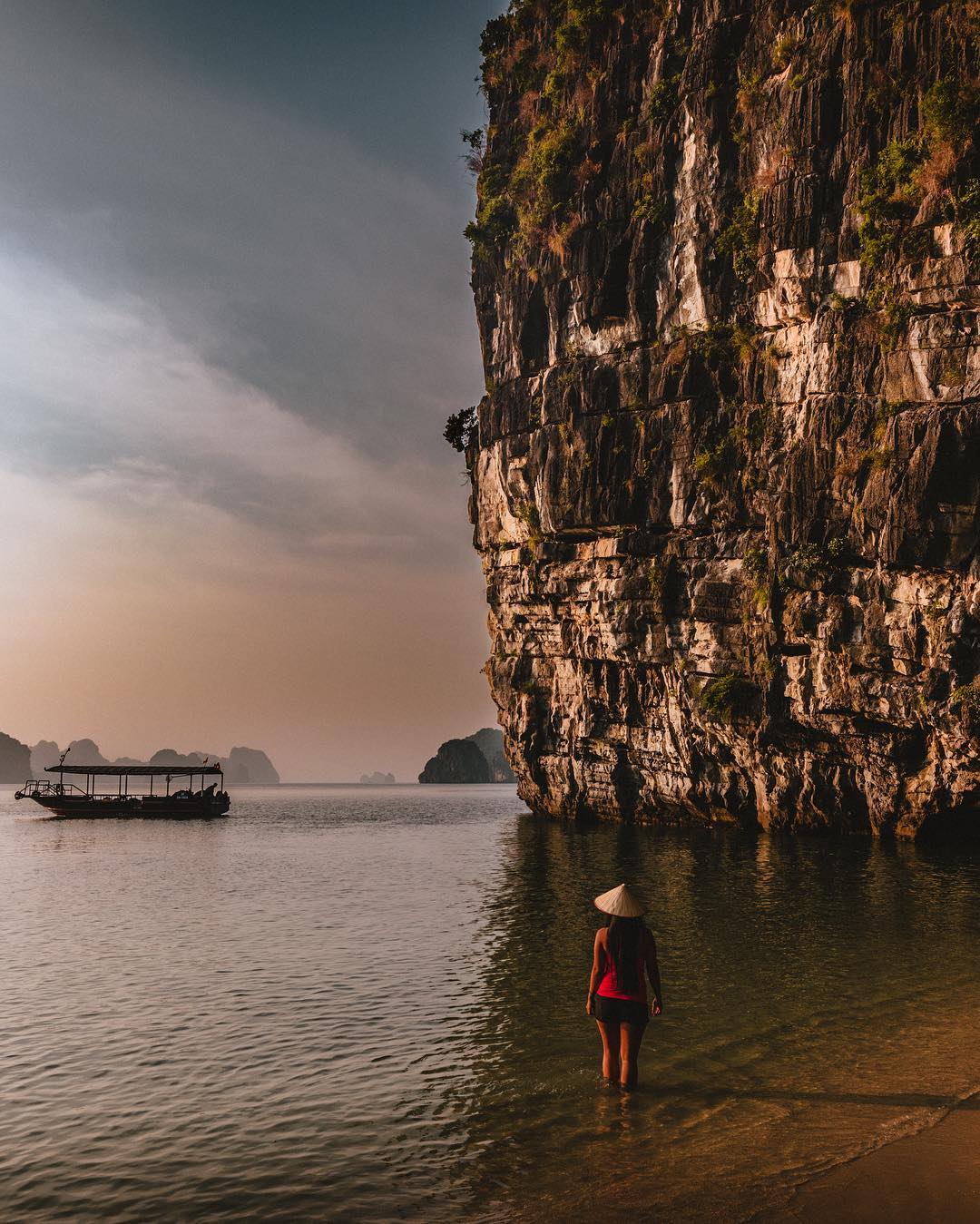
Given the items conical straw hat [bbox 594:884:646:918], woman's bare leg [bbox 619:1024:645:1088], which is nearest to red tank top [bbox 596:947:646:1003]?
conical straw hat [bbox 594:884:646:918]

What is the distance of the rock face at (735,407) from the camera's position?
118ft

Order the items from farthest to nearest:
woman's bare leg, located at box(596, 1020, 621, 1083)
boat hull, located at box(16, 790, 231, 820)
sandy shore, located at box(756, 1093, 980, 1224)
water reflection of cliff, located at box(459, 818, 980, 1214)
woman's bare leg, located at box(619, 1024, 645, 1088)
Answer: boat hull, located at box(16, 790, 231, 820) → woman's bare leg, located at box(596, 1020, 621, 1083) → woman's bare leg, located at box(619, 1024, 645, 1088) → water reflection of cliff, located at box(459, 818, 980, 1214) → sandy shore, located at box(756, 1093, 980, 1224)

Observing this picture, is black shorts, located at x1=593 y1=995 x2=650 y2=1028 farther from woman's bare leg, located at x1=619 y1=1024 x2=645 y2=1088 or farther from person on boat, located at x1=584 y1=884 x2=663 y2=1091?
woman's bare leg, located at x1=619 y1=1024 x2=645 y2=1088

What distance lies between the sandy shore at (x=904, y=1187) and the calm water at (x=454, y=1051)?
32 centimetres

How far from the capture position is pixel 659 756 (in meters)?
52.1

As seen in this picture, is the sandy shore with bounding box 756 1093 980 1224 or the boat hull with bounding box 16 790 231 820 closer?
the sandy shore with bounding box 756 1093 980 1224

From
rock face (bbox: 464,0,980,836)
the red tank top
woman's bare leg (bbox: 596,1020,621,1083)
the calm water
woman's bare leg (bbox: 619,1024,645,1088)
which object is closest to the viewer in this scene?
the calm water

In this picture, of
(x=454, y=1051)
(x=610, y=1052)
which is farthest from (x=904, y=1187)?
(x=454, y=1051)

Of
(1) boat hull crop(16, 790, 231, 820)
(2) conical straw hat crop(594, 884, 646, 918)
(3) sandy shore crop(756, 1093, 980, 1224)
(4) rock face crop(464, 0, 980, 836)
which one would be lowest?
(1) boat hull crop(16, 790, 231, 820)

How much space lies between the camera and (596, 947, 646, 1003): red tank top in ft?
32.9

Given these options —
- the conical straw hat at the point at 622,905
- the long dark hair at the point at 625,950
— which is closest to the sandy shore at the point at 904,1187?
the long dark hair at the point at 625,950

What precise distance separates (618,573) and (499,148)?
30788 mm

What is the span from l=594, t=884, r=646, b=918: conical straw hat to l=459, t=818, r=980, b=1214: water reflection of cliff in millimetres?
2178

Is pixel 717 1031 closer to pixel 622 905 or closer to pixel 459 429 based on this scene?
pixel 622 905
